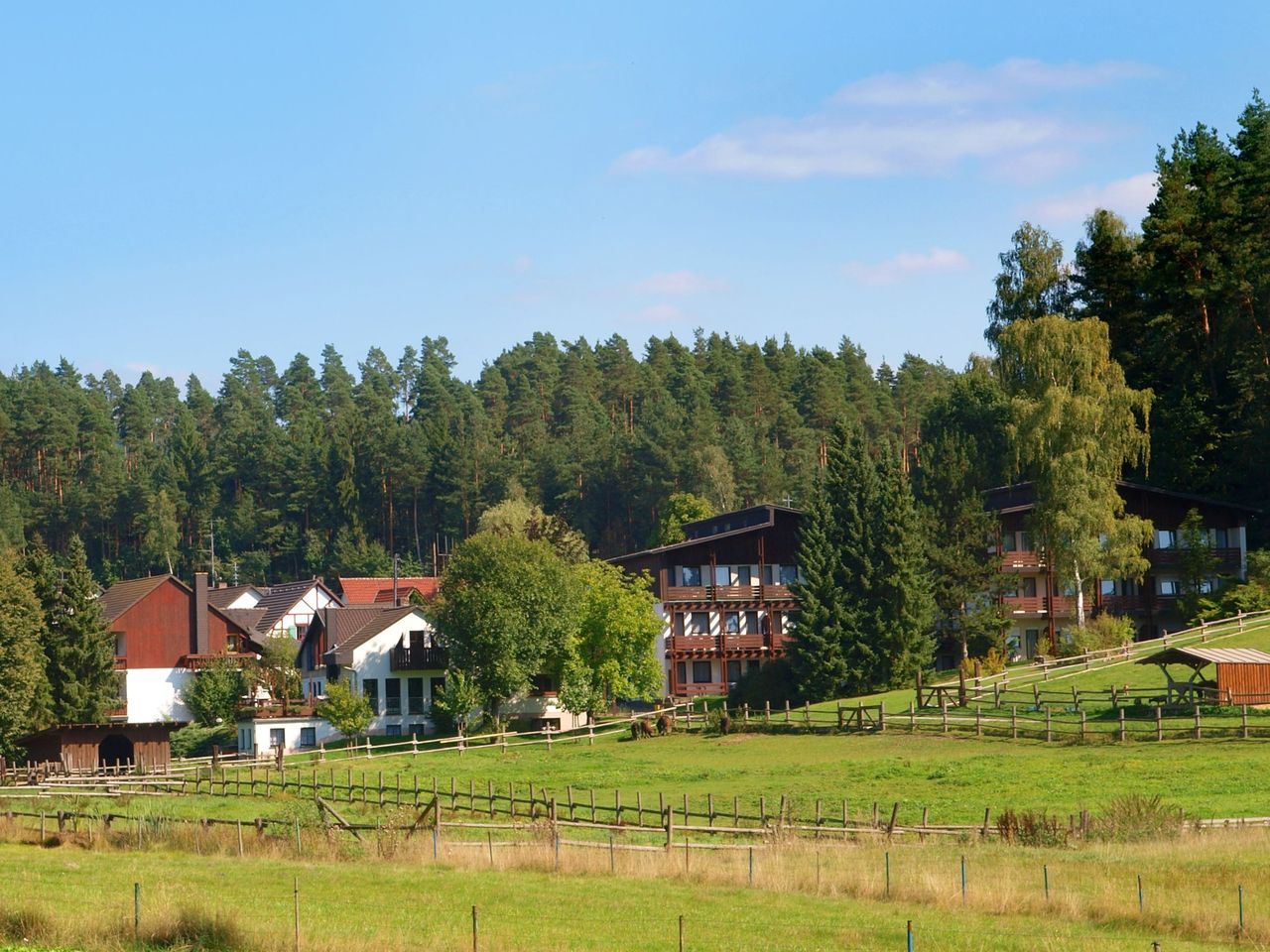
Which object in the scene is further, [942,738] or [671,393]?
[671,393]

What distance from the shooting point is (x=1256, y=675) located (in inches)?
2188

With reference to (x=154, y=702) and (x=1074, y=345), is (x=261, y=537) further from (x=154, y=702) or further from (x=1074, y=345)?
(x=1074, y=345)

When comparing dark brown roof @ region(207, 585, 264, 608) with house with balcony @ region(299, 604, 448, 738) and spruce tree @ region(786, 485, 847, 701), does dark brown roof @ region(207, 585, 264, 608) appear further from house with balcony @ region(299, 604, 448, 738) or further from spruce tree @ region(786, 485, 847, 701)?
spruce tree @ region(786, 485, 847, 701)

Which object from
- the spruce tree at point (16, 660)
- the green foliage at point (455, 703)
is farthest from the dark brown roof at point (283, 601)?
the spruce tree at point (16, 660)

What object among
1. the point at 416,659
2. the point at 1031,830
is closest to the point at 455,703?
the point at 416,659

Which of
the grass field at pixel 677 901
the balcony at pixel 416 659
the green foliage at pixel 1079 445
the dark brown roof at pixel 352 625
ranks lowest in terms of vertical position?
the grass field at pixel 677 901

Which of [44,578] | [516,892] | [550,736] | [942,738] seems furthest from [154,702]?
[516,892]

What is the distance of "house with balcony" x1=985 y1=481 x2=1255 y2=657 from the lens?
8194cm

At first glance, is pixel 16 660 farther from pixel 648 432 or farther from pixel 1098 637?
pixel 648 432

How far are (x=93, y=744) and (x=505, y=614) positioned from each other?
61.6ft

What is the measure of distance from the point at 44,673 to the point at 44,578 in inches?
218

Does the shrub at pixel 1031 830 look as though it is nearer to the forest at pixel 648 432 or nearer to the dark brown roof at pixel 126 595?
the forest at pixel 648 432

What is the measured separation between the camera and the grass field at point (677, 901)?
80.2 feet

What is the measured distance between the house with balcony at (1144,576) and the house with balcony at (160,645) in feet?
138
